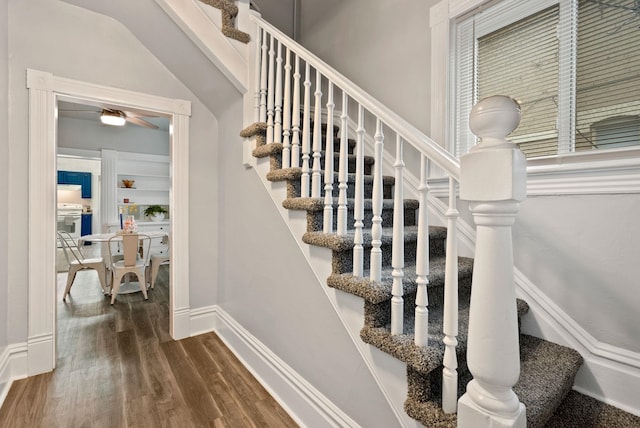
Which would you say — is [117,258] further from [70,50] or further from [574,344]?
[574,344]

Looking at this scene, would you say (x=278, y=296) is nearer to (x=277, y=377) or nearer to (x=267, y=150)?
(x=277, y=377)

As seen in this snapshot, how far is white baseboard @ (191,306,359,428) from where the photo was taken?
1487 millimetres

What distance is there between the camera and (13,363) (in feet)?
6.47

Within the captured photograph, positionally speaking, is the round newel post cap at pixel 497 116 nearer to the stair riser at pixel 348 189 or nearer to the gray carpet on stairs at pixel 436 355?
the gray carpet on stairs at pixel 436 355

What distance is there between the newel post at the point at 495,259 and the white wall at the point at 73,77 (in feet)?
8.10

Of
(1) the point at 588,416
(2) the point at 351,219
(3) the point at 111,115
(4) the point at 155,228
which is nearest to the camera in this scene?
(1) the point at 588,416

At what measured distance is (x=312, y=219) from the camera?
1532 mm

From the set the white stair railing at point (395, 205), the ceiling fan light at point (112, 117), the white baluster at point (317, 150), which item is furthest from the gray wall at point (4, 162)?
the white baluster at point (317, 150)

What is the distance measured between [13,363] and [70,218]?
8109mm

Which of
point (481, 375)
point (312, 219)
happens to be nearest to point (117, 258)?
point (312, 219)

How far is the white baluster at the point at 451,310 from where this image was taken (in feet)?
2.98

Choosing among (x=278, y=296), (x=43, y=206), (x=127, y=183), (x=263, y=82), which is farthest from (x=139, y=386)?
(x=127, y=183)

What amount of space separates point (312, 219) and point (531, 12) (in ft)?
5.31

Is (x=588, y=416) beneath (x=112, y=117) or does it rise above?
beneath
